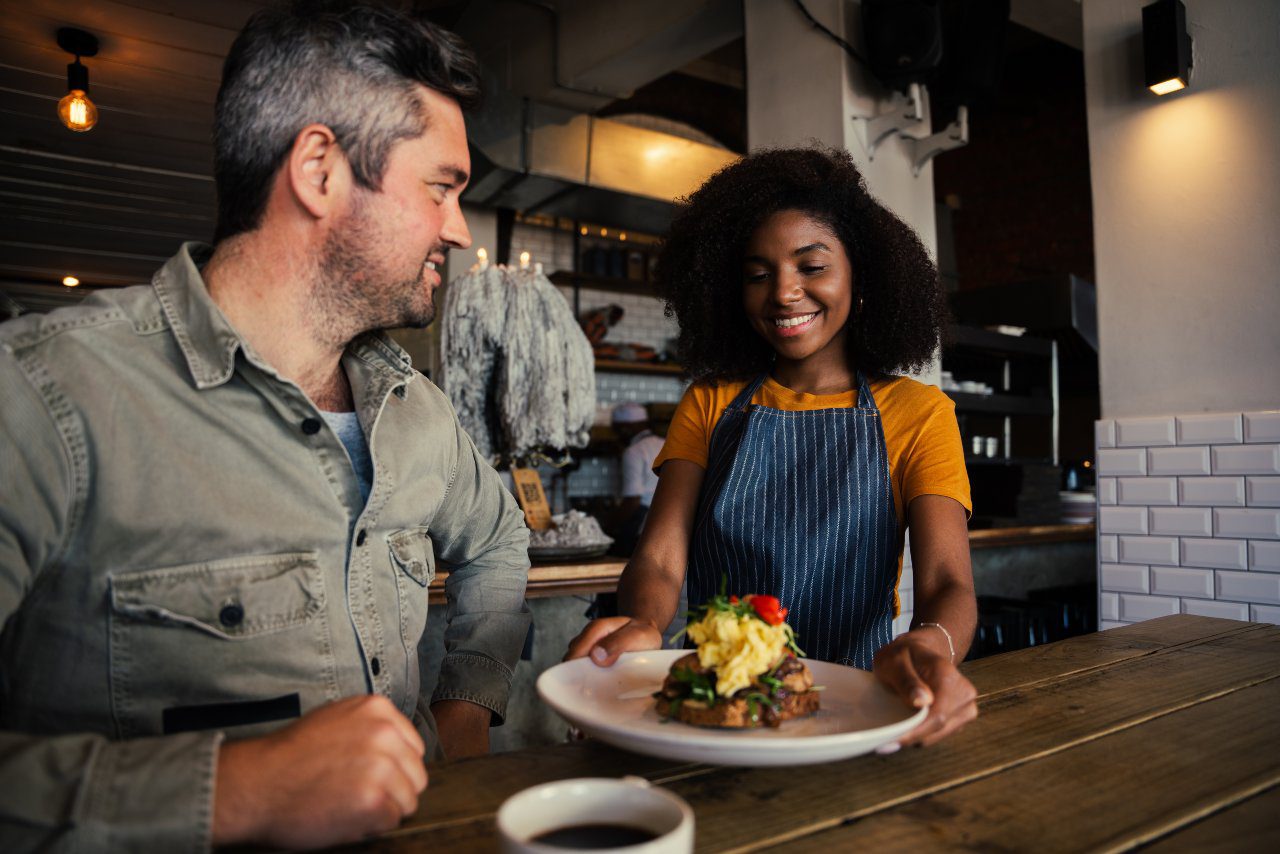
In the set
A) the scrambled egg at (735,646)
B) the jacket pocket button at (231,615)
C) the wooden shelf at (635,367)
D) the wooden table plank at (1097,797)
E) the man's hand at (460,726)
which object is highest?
the wooden shelf at (635,367)

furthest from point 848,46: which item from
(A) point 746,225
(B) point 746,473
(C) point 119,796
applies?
(C) point 119,796

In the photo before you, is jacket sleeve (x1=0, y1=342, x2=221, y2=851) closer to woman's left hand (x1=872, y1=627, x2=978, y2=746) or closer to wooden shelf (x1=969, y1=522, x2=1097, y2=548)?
woman's left hand (x1=872, y1=627, x2=978, y2=746)

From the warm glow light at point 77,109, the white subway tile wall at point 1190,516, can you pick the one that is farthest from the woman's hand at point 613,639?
the warm glow light at point 77,109

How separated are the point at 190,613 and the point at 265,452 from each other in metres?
0.21

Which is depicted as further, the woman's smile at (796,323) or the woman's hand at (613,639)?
the woman's smile at (796,323)

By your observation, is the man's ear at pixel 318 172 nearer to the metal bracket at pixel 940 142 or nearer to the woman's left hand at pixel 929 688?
the woman's left hand at pixel 929 688

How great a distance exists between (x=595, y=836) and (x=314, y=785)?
0.80 ft

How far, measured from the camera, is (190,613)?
42.3 inches

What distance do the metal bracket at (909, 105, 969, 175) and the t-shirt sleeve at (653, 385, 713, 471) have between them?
2352mm

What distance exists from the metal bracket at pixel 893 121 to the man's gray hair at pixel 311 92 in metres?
2.82

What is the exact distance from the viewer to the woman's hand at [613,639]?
120 cm

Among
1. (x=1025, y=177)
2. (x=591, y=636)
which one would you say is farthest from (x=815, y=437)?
(x=1025, y=177)

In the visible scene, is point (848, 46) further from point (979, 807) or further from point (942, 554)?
point (979, 807)

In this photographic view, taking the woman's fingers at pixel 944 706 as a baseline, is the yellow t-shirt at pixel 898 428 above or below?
above
